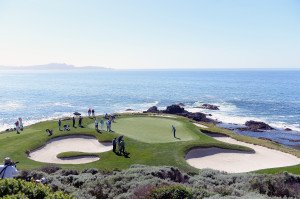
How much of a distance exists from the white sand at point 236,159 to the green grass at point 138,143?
0.77m

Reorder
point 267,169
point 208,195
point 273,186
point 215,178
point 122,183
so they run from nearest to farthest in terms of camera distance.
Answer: point 208,195
point 122,183
point 273,186
point 215,178
point 267,169

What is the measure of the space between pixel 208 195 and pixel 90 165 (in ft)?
54.4

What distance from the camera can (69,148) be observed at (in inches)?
1389

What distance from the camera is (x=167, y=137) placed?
37.5 metres

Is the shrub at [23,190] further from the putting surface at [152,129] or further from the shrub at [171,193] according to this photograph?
the putting surface at [152,129]

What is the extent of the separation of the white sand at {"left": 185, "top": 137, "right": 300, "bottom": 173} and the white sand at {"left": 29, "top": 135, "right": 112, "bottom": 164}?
792cm

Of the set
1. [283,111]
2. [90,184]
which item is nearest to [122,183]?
[90,184]

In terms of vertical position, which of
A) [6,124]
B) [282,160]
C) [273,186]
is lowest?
[6,124]

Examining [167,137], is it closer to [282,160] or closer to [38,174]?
[282,160]

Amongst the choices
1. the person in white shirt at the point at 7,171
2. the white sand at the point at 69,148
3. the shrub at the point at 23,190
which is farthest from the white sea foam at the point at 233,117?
the shrub at the point at 23,190

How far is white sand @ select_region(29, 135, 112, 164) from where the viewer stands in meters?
31.7

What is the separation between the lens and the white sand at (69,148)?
3173 centimetres

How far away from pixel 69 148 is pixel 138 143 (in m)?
6.39

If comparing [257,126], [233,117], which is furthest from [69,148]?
[233,117]
